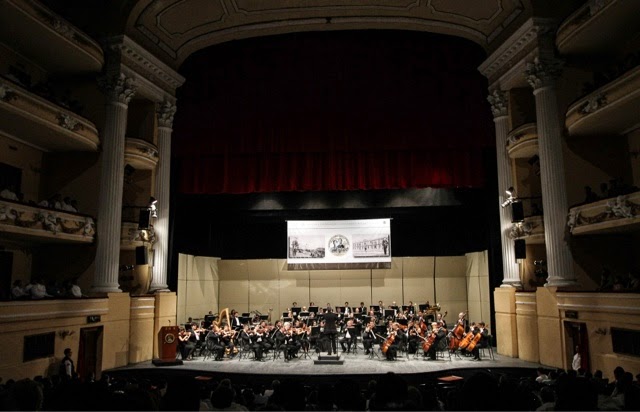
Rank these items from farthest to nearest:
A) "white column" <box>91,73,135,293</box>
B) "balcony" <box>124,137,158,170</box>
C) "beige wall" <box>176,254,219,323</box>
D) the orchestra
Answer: "beige wall" <box>176,254,219,323</box> → "balcony" <box>124,137,158,170</box> → "white column" <box>91,73,135,293</box> → the orchestra

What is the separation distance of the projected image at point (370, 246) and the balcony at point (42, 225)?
31.4 ft

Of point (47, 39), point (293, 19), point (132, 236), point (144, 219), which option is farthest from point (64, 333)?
point (293, 19)

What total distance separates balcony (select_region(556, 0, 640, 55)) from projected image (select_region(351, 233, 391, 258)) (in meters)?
9.02

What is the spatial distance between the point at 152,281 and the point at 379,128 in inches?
383

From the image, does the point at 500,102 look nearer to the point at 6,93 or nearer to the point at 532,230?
the point at 532,230

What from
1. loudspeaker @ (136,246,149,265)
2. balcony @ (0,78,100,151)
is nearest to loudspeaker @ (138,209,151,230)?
loudspeaker @ (136,246,149,265)

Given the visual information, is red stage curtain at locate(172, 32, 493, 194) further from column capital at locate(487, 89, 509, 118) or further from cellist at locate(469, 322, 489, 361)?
cellist at locate(469, 322, 489, 361)

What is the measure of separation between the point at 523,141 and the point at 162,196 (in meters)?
12.0

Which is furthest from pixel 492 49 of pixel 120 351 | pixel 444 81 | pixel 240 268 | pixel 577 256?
pixel 120 351

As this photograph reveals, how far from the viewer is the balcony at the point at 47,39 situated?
1228 centimetres

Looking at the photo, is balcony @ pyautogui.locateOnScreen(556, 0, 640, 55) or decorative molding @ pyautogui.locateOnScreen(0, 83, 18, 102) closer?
decorative molding @ pyautogui.locateOnScreen(0, 83, 18, 102)

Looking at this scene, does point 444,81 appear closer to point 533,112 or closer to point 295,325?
point 533,112

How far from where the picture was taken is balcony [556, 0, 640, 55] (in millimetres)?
11819

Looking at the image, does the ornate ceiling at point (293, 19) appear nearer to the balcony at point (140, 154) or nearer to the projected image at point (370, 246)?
the balcony at point (140, 154)
